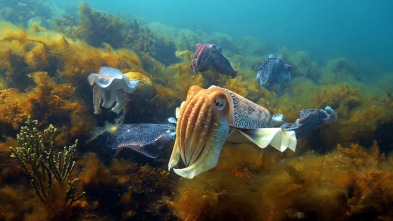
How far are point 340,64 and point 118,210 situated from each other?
27.1 metres

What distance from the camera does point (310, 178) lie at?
2.31 metres

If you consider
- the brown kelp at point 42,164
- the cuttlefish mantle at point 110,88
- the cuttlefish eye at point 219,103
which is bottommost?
the brown kelp at point 42,164

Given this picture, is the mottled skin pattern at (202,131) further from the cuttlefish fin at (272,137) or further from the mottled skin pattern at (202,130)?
the cuttlefish fin at (272,137)

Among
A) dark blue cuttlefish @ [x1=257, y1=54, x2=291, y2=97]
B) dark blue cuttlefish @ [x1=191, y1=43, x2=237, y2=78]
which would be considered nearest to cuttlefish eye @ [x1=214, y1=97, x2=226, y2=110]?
dark blue cuttlefish @ [x1=191, y1=43, x2=237, y2=78]

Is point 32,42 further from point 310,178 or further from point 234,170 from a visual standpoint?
point 310,178

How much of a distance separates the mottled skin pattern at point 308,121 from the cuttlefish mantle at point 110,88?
117 inches

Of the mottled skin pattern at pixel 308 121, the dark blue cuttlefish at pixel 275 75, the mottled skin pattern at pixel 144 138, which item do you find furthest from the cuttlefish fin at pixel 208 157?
the dark blue cuttlefish at pixel 275 75

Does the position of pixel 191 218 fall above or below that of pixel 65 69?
below

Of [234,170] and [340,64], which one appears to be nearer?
[234,170]

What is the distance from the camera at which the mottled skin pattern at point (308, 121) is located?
3.64 meters

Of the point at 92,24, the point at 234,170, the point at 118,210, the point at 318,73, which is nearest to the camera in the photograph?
the point at 234,170

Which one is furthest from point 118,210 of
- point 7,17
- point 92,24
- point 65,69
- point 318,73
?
point 7,17

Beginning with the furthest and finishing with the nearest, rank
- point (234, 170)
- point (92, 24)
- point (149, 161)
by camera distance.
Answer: point (92, 24) < point (149, 161) < point (234, 170)

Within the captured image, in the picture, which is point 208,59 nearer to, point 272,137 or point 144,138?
point 144,138
